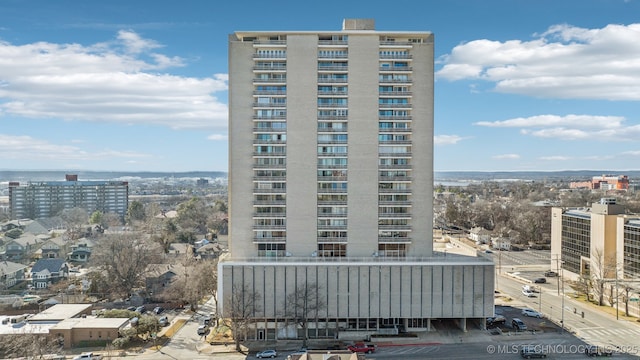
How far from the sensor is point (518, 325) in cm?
4334

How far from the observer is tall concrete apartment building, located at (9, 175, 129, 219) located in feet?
447

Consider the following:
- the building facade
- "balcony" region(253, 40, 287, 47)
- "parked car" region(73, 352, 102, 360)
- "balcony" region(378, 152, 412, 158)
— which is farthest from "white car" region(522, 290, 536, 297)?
"parked car" region(73, 352, 102, 360)

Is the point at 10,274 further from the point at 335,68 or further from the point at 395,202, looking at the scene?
the point at 395,202

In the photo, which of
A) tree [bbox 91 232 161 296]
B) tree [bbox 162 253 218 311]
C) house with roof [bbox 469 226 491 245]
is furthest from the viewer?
house with roof [bbox 469 226 491 245]

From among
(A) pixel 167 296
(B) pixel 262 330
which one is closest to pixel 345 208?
(B) pixel 262 330

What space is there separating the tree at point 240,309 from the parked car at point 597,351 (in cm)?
2636

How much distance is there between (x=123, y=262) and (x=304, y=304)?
2818cm

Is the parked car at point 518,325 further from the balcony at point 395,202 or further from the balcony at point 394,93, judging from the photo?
the balcony at point 394,93

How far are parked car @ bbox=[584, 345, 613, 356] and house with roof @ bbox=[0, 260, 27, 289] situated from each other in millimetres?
64823

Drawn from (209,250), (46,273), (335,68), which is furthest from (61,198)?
(335,68)

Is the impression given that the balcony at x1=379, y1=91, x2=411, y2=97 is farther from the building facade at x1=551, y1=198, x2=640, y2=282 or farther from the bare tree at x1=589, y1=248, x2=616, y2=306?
the bare tree at x1=589, y1=248, x2=616, y2=306

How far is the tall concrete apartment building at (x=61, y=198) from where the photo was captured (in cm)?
13625

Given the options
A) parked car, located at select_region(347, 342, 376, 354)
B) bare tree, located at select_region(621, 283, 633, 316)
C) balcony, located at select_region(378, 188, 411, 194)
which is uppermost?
balcony, located at select_region(378, 188, 411, 194)

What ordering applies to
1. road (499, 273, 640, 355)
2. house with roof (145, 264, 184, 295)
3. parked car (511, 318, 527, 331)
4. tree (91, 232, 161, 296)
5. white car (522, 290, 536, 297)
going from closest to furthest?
road (499, 273, 640, 355) < parked car (511, 318, 527, 331) < white car (522, 290, 536, 297) < tree (91, 232, 161, 296) < house with roof (145, 264, 184, 295)
